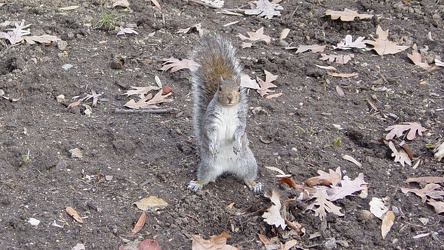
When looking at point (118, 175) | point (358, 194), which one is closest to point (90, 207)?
point (118, 175)

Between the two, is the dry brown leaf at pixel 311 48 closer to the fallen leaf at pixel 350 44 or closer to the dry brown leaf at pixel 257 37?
the fallen leaf at pixel 350 44

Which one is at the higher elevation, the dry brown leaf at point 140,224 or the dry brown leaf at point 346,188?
the dry brown leaf at point 140,224

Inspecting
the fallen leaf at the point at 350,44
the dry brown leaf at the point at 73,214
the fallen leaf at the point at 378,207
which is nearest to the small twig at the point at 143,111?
the dry brown leaf at the point at 73,214

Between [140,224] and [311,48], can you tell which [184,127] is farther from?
[311,48]

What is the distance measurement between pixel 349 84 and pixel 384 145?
0.77 meters

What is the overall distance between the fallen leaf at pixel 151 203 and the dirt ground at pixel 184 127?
0.05 meters

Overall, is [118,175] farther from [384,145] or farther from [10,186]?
[384,145]

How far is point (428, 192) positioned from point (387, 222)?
1.27ft

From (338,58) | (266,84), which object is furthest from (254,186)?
(338,58)

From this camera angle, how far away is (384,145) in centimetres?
418

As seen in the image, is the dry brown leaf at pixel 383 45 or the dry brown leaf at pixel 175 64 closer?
the dry brown leaf at pixel 175 64

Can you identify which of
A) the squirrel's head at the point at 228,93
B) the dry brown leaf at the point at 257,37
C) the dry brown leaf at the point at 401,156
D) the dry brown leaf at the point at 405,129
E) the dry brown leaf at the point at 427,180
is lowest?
the dry brown leaf at the point at 401,156

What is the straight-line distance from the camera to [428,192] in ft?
12.2

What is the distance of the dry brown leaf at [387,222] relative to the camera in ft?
11.3
